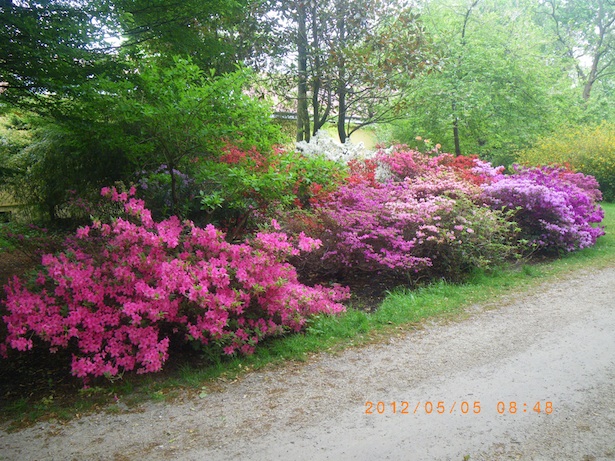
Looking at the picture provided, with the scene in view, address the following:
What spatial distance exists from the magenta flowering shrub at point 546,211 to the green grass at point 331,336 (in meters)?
0.55

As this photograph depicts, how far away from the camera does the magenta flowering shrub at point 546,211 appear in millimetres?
6801

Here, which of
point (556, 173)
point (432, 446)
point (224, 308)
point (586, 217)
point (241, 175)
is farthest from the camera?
point (556, 173)

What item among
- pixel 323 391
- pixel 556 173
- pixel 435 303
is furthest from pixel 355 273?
pixel 556 173

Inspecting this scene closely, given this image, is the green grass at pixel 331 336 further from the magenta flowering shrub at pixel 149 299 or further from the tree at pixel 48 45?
the tree at pixel 48 45

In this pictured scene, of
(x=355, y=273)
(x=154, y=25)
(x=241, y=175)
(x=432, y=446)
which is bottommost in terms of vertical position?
(x=432, y=446)

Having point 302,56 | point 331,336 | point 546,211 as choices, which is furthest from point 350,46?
point 331,336

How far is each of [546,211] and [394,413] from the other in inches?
218

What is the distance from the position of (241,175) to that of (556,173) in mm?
6476

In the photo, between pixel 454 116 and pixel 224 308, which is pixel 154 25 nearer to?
pixel 224 308

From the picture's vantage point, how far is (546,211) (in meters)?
7.01

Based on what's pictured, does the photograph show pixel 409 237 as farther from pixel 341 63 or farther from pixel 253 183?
pixel 341 63

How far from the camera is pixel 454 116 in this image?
15094mm

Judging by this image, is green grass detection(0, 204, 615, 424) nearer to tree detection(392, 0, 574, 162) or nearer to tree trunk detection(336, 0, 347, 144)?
tree trunk detection(336, 0, 347, 144)

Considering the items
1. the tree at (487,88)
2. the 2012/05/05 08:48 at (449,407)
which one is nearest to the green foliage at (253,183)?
the 2012/05/05 08:48 at (449,407)
